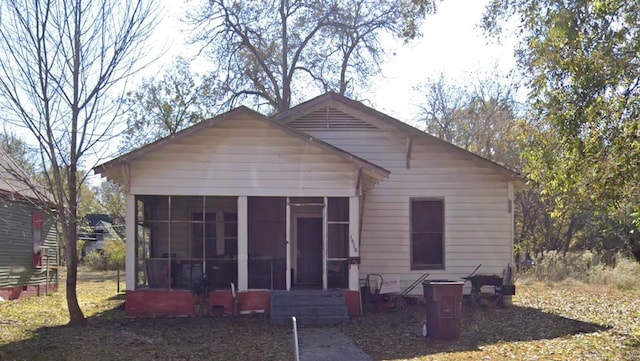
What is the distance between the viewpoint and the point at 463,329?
12359mm

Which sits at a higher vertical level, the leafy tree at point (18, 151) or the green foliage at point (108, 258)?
the leafy tree at point (18, 151)

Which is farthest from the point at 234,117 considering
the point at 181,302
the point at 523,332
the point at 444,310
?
the point at 523,332

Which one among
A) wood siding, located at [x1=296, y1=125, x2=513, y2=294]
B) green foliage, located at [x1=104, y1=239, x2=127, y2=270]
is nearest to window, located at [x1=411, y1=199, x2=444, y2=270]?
wood siding, located at [x1=296, y1=125, x2=513, y2=294]

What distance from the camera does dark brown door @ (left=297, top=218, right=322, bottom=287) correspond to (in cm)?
1694

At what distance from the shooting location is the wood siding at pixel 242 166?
13922mm

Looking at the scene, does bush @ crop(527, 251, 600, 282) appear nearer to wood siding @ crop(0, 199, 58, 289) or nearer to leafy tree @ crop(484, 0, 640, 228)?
leafy tree @ crop(484, 0, 640, 228)

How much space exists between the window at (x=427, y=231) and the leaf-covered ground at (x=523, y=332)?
1.41 m

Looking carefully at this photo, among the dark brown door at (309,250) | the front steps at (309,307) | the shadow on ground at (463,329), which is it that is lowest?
the shadow on ground at (463,329)

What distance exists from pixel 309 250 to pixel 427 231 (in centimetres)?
320

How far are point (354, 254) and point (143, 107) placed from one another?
2404cm

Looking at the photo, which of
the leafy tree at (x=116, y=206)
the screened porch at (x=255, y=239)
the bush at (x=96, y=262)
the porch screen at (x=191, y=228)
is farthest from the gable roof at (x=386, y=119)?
the bush at (x=96, y=262)

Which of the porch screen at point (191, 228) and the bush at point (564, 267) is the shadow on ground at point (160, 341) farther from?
the bush at point (564, 267)

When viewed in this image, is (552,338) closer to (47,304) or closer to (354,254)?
(354,254)

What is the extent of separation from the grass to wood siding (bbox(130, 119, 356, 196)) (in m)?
2.84
